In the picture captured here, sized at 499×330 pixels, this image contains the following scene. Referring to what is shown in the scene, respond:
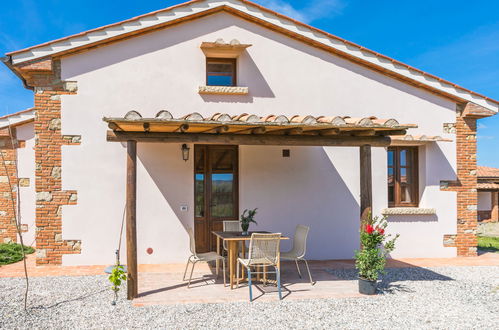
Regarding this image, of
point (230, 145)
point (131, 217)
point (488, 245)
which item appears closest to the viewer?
point (131, 217)

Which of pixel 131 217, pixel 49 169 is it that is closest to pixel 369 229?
pixel 131 217

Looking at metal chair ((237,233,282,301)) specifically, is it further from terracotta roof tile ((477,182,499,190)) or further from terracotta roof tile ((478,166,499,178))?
terracotta roof tile ((478,166,499,178))

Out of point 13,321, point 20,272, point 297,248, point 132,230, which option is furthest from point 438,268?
point 20,272

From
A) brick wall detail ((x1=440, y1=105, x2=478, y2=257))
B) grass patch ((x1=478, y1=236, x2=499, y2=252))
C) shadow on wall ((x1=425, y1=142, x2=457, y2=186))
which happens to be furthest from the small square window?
grass patch ((x1=478, y1=236, x2=499, y2=252))

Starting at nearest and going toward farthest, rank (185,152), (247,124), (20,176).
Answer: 1. (247,124)
2. (185,152)
3. (20,176)

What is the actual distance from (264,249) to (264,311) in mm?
1006

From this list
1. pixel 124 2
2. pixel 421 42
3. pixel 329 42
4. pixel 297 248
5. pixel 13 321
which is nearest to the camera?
pixel 13 321

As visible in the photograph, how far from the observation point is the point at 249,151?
29.4 feet

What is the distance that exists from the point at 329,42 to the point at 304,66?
78cm

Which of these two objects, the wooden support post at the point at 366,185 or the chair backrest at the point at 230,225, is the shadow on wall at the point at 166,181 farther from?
the wooden support post at the point at 366,185

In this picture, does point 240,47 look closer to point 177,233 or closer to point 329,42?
point 329,42

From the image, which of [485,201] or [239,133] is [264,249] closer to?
[239,133]

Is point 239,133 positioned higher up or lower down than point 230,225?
higher up

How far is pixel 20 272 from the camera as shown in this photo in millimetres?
7656
